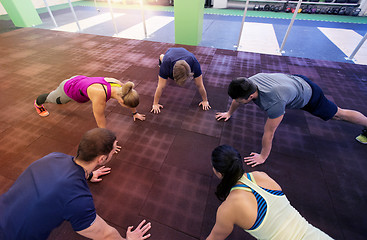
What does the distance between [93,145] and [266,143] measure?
1.88 m

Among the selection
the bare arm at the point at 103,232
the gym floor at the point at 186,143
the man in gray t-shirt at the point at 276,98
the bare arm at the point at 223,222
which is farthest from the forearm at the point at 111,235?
the man in gray t-shirt at the point at 276,98

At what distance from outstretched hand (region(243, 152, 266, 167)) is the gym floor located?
2.9 inches

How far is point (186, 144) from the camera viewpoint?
2.59 metres

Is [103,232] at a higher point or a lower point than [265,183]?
lower

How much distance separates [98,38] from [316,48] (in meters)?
7.37

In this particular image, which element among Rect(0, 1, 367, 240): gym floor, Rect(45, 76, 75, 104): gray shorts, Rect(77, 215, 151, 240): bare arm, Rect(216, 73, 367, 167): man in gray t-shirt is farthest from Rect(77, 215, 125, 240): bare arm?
Rect(45, 76, 75, 104): gray shorts

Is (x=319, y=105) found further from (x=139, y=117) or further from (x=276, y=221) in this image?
(x=139, y=117)

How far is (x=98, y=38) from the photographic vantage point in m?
6.11

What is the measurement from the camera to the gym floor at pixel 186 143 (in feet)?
6.16

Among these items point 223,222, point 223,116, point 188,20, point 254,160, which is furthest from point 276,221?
point 188,20

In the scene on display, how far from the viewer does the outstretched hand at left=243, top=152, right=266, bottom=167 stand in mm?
2268

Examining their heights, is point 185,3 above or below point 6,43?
above

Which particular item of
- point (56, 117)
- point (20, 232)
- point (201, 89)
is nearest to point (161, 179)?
point (20, 232)

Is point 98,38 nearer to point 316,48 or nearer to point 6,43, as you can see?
point 6,43
